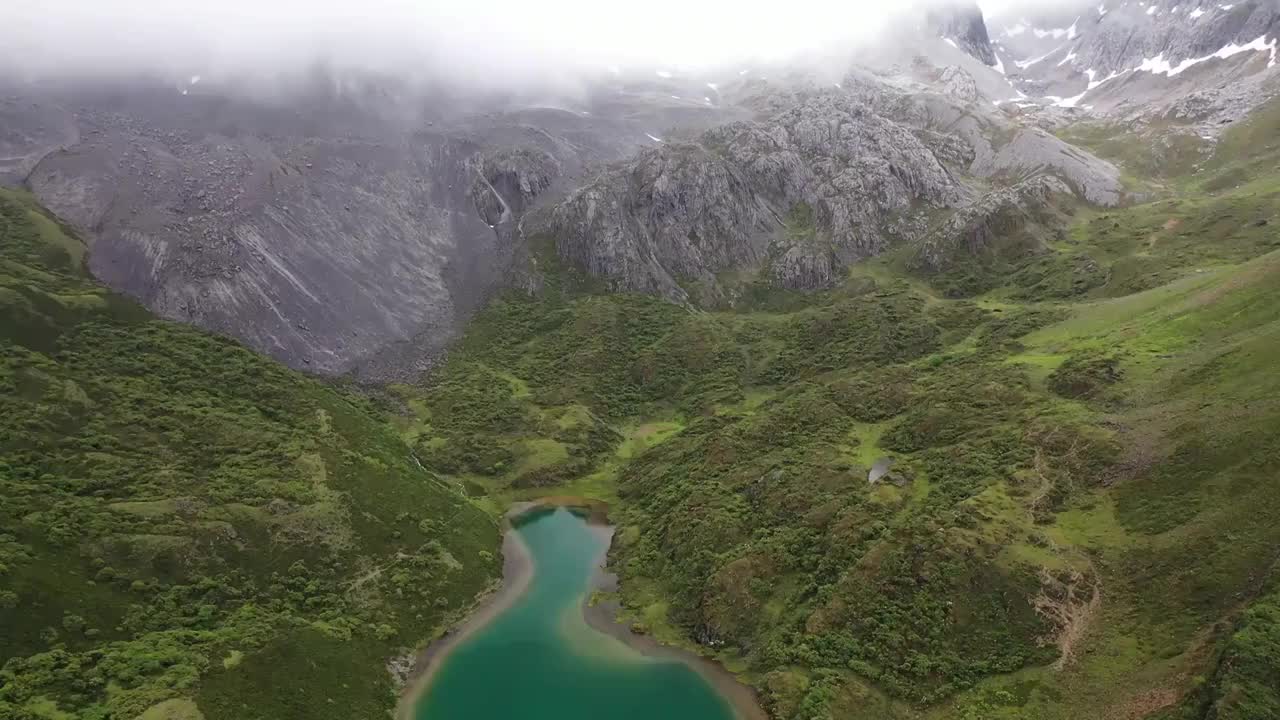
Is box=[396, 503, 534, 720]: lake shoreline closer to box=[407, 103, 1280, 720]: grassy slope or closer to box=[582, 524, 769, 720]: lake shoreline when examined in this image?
box=[582, 524, 769, 720]: lake shoreline

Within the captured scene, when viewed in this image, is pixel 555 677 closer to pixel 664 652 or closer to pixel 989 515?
pixel 664 652

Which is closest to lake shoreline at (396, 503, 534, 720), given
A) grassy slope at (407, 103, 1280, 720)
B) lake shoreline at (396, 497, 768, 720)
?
lake shoreline at (396, 497, 768, 720)

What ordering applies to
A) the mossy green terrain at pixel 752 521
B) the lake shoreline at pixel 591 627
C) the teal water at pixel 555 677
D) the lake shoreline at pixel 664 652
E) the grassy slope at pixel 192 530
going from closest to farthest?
the mossy green terrain at pixel 752 521, the grassy slope at pixel 192 530, the teal water at pixel 555 677, the lake shoreline at pixel 664 652, the lake shoreline at pixel 591 627

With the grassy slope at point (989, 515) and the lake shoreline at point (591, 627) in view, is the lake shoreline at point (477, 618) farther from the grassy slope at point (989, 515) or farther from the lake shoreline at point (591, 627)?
the grassy slope at point (989, 515)

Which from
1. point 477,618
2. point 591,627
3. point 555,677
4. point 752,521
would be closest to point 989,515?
point 752,521

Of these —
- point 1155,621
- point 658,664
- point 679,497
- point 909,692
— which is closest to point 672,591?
point 658,664

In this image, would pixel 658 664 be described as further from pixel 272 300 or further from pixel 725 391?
pixel 272 300

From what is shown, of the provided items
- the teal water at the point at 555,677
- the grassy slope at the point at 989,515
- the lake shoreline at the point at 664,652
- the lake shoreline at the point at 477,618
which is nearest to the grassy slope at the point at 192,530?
the lake shoreline at the point at 477,618

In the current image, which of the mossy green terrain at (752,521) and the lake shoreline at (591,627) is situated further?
the lake shoreline at (591,627)
